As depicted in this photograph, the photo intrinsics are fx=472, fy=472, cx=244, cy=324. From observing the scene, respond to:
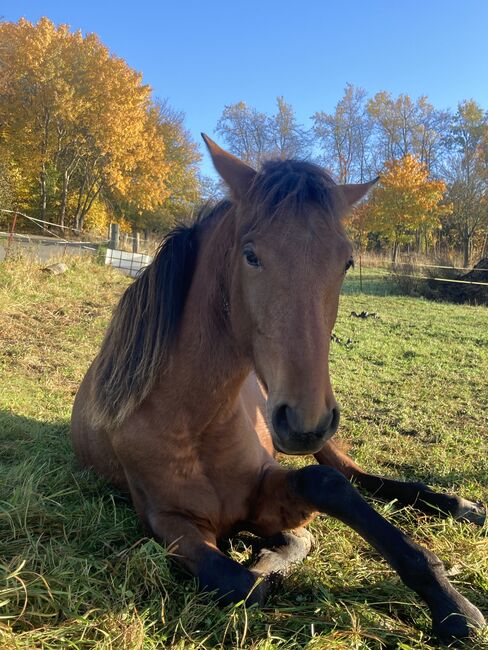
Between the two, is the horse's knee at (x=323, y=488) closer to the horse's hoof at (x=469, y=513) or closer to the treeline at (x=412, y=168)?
the horse's hoof at (x=469, y=513)

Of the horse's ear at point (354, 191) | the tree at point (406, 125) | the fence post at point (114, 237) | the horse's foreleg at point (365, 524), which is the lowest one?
the horse's foreleg at point (365, 524)

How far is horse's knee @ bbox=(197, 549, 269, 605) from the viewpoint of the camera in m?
1.91

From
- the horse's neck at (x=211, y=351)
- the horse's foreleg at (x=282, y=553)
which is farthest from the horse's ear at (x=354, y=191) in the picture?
the horse's foreleg at (x=282, y=553)

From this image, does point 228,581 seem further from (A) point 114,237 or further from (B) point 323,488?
(A) point 114,237

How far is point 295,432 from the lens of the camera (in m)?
1.63

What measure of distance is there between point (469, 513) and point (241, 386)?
1668 millimetres

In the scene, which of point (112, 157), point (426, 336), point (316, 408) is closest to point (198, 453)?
point (316, 408)

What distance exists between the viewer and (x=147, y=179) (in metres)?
31.4

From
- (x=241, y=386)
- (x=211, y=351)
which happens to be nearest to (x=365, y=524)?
(x=241, y=386)

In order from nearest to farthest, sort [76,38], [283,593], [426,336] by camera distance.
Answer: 1. [283,593]
2. [426,336]
3. [76,38]

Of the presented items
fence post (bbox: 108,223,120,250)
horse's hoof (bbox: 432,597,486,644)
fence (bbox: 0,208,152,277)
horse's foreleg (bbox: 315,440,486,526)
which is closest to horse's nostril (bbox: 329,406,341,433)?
horse's hoof (bbox: 432,597,486,644)

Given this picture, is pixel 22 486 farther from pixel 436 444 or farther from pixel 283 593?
pixel 436 444

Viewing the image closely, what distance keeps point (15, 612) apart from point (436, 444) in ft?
12.4

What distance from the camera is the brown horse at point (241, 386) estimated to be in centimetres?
177
